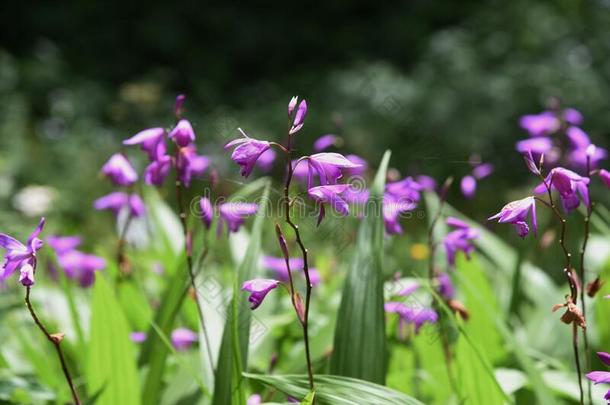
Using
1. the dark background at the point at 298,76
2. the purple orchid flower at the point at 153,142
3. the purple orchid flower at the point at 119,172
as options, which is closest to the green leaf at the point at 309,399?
the purple orchid flower at the point at 153,142

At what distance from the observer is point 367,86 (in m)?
9.92

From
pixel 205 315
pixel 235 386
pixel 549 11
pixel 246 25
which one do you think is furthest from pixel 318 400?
pixel 246 25

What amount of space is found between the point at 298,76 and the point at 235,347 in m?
11.2

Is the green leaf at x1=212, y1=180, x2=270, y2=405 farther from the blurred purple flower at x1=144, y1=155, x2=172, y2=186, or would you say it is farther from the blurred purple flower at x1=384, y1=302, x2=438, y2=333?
the blurred purple flower at x1=384, y1=302, x2=438, y2=333

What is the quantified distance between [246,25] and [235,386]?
40.3ft

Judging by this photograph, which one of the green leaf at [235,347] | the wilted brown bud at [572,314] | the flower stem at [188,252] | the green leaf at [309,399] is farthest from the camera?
the flower stem at [188,252]

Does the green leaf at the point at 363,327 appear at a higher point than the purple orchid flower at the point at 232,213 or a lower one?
lower

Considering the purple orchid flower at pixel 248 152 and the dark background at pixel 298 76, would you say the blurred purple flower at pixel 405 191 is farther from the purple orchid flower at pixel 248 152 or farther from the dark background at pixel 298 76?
the dark background at pixel 298 76

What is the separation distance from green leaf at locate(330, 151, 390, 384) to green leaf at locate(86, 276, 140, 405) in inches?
22.3

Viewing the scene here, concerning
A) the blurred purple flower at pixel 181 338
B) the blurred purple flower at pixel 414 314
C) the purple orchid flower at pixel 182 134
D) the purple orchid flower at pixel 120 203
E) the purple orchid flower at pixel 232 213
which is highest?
the purple orchid flower at pixel 120 203

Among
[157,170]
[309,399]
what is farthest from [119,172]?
[309,399]

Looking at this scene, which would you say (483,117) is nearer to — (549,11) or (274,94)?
(549,11)

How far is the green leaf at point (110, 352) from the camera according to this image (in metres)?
2.01

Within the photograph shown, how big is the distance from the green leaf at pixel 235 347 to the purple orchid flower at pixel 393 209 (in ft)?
1.31
